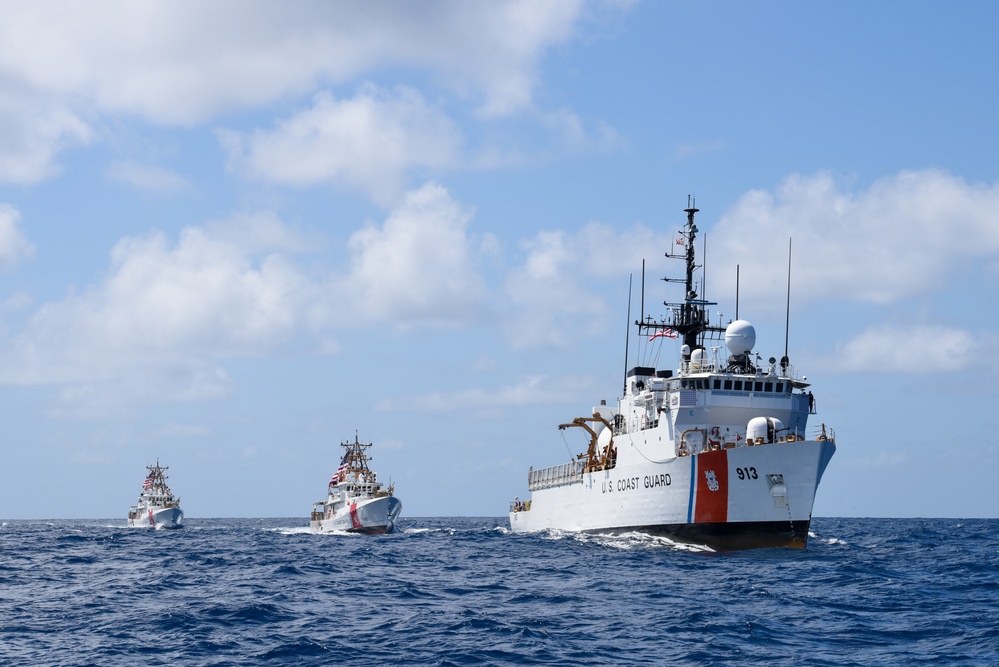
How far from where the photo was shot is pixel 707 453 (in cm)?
4125

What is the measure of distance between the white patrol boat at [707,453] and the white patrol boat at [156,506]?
55.9 m

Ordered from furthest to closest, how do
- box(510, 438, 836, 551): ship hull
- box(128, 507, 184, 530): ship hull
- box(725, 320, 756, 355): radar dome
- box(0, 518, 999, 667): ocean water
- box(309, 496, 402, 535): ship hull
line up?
box(128, 507, 184, 530): ship hull < box(309, 496, 402, 535): ship hull < box(725, 320, 756, 355): radar dome < box(510, 438, 836, 551): ship hull < box(0, 518, 999, 667): ocean water

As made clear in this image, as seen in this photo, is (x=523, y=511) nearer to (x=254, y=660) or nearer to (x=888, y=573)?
(x=888, y=573)

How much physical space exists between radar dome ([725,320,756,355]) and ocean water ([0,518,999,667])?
9.92 metres

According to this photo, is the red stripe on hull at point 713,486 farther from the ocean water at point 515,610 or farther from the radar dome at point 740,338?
the radar dome at point 740,338

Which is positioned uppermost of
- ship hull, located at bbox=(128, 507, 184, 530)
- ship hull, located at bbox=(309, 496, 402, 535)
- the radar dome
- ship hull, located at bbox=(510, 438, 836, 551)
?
the radar dome

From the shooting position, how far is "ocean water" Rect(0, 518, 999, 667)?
62.7 ft

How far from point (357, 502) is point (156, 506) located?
37.5 metres

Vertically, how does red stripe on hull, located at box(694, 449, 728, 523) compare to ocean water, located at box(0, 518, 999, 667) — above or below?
above

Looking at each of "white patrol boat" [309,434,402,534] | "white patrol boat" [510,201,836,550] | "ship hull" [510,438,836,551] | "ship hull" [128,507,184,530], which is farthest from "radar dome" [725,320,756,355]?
"ship hull" [128,507,184,530]

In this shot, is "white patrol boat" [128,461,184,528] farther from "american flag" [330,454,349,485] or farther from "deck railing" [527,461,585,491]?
"deck railing" [527,461,585,491]

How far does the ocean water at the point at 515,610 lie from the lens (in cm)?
1912

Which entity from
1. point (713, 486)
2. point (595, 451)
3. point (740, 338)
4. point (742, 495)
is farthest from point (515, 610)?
point (595, 451)

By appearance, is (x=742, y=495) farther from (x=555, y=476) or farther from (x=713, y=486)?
(x=555, y=476)
